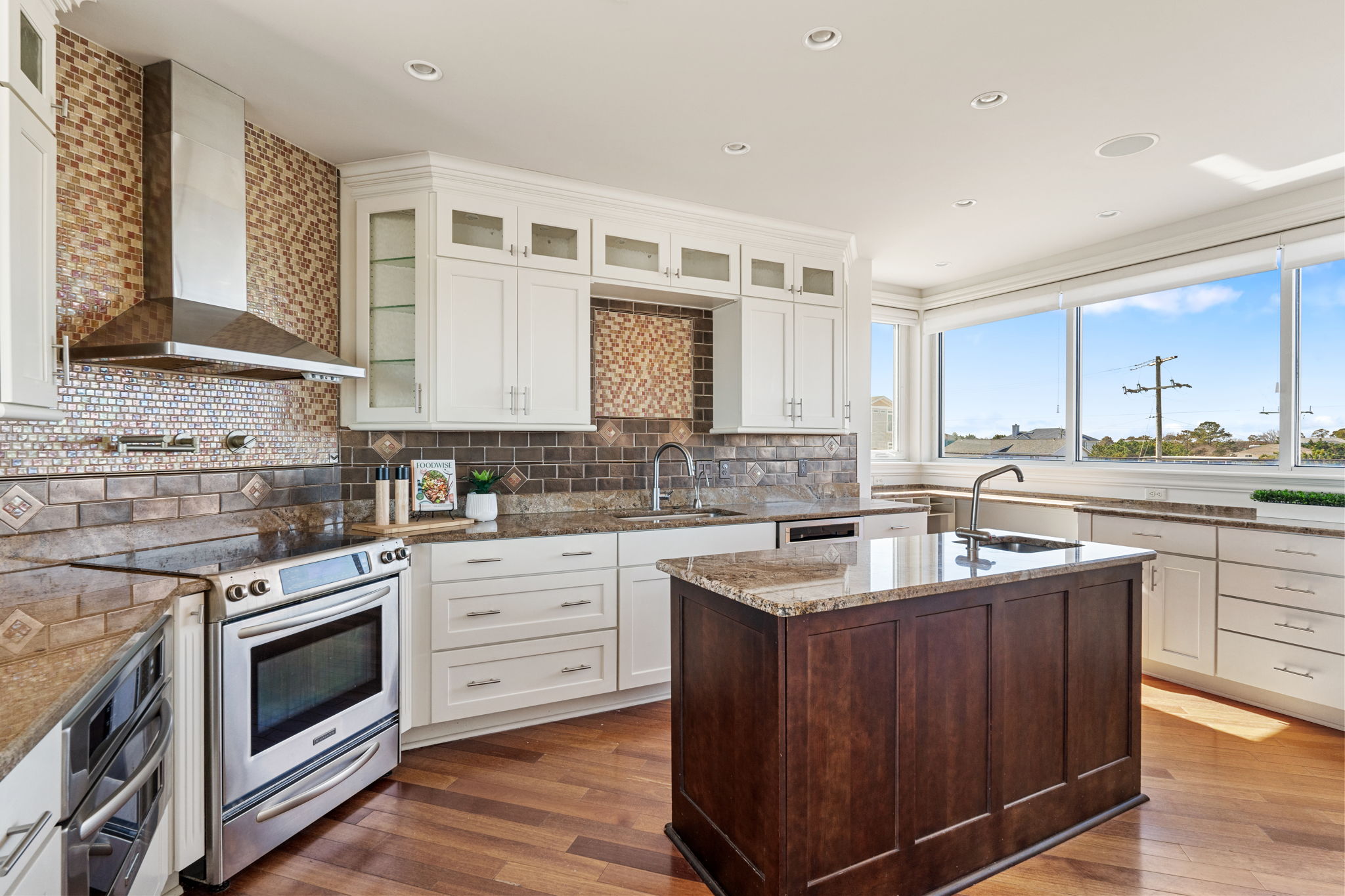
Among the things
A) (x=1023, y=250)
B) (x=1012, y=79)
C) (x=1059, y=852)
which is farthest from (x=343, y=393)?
(x=1023, y=250)

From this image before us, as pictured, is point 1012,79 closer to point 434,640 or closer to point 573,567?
point 573,567

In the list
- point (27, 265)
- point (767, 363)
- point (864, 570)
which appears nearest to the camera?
point (27, 265)

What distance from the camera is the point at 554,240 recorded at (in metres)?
3.39

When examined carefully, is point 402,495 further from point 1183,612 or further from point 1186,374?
point 1186,374

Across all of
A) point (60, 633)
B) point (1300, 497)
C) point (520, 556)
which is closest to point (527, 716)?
point (520, 556)

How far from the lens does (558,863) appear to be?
2061mm

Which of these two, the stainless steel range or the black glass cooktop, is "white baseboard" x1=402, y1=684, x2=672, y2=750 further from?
the black glass cooktop

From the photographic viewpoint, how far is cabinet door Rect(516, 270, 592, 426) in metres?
3.28

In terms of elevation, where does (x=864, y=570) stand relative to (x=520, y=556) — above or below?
above

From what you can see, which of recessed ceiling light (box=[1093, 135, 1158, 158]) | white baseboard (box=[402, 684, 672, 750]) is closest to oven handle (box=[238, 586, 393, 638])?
white baseboard (box=[402, 684, 672, 750])

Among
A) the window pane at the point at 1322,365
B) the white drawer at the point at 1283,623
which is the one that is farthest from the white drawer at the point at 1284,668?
the window pane at the point at 1322,365

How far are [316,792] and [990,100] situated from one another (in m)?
3.54

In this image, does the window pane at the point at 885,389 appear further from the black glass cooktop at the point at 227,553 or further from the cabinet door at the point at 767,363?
the black glass cooktop at the point at 227,553

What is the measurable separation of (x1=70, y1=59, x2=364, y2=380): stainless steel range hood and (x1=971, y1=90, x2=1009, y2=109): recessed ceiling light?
275 cm
